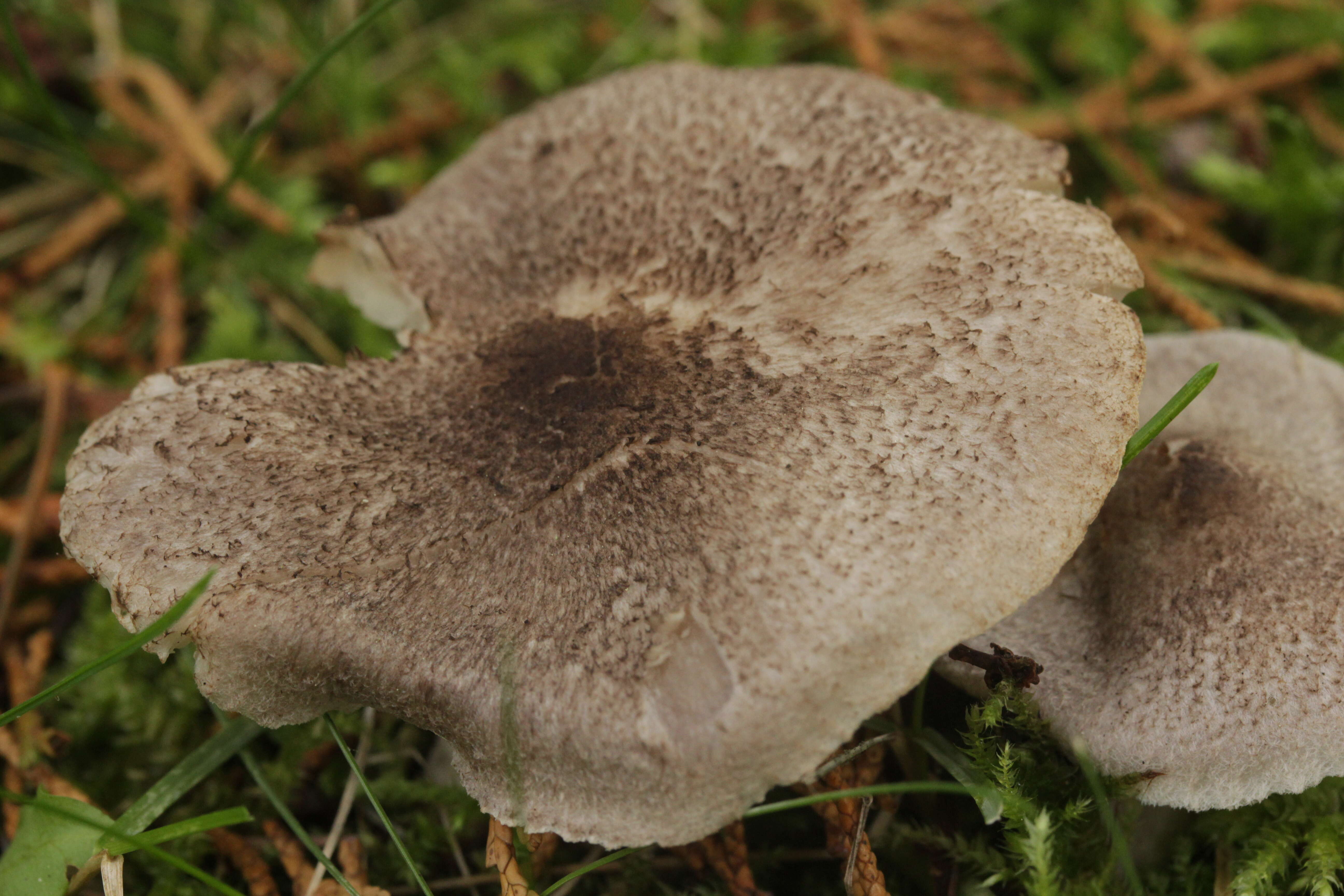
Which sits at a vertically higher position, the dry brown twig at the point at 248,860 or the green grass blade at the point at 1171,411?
the green grass blade at the point at 1171,411

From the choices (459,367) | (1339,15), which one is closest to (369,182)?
(459,367)

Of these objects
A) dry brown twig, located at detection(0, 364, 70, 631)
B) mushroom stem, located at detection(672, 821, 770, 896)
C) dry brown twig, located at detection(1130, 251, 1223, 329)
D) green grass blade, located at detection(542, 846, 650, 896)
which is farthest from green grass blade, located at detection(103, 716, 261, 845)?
dry brown twig, located at detection(1130, 251, 1223, 329)

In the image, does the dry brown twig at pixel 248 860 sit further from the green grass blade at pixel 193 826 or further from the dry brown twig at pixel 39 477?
the dry brown twig at pixel 39 477

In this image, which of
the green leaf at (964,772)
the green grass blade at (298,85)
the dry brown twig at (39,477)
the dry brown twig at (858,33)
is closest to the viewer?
the green leaf at (964,772)

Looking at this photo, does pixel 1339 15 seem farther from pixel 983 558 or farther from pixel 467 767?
pixel 467 767

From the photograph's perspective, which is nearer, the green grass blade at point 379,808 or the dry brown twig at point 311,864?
the green grass blade at point 379,808

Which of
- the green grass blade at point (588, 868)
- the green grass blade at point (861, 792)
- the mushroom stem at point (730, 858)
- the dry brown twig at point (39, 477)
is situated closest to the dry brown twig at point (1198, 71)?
the green grass blade at point (861, 792)
